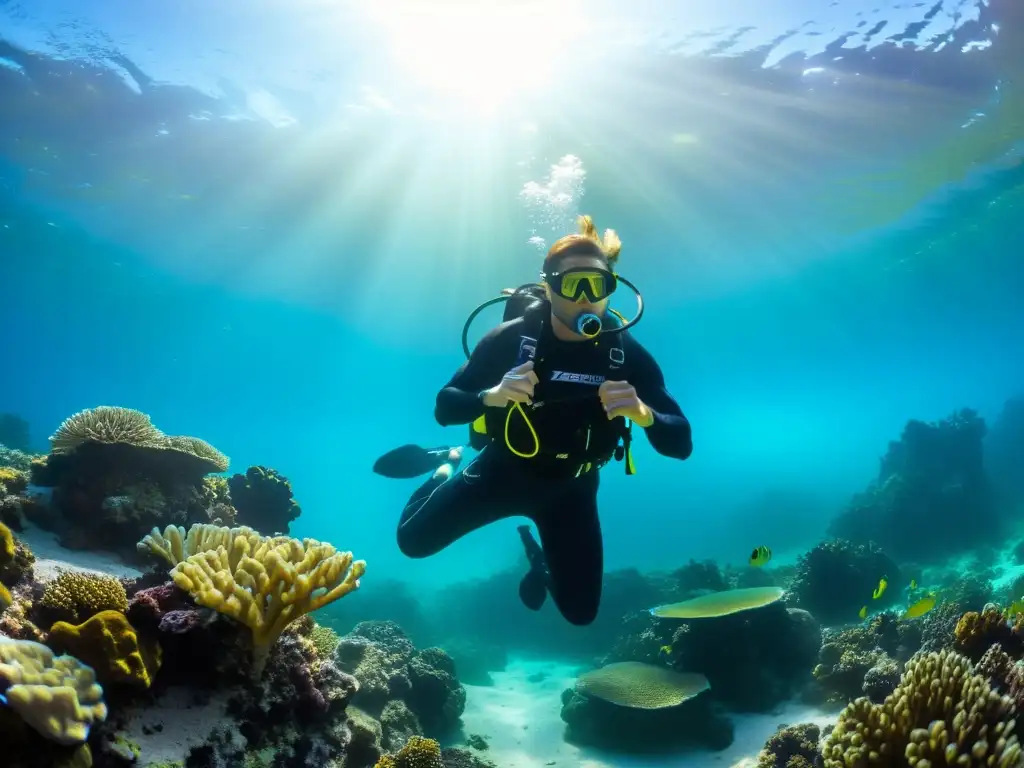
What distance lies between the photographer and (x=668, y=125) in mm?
19078

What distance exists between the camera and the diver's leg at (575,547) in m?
5.77

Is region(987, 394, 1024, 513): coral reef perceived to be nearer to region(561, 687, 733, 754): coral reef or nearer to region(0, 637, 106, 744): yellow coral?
region(561, 687, 733, 754): coral reef

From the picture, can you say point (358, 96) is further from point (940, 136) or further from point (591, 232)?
point (940, 136)

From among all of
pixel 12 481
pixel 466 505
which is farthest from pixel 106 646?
pixel 12 481

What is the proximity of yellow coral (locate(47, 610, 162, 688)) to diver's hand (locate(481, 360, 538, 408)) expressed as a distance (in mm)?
2706

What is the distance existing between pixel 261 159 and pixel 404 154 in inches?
245

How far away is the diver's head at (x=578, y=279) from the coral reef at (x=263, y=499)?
20.8 ft

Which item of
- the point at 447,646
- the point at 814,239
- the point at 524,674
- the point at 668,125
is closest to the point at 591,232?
the point at 524,674

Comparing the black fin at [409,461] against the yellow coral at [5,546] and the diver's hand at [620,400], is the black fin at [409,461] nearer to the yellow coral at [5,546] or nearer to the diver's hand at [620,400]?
the yellow coral at [5,546]

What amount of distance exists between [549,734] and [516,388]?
7121 millimetres

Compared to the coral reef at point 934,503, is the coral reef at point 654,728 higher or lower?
lower

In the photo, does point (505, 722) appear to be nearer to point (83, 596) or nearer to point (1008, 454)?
point (83, 596)

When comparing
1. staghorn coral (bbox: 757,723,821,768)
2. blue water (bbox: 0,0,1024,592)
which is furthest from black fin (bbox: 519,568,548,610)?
blue water (bbox: 0,0,1024,592)

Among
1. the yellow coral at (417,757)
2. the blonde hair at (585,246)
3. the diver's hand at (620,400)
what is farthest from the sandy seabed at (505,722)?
the blonde hair at (585,246)
